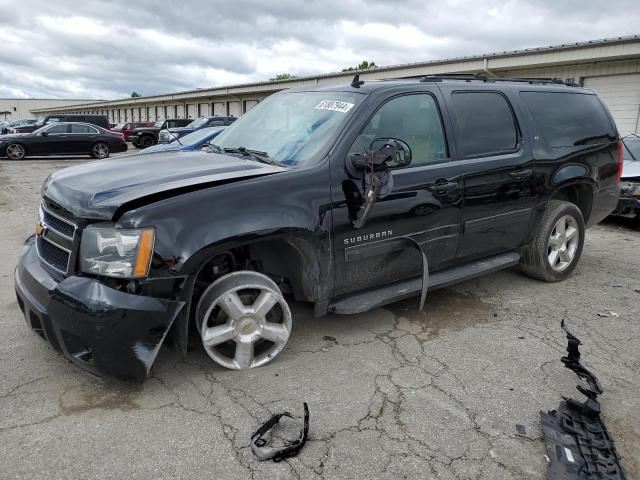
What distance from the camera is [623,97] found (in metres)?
14.8

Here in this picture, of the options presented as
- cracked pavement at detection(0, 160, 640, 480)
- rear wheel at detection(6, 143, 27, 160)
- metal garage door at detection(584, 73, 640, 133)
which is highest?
metal garage door at detection(584, 73, 640, 133)

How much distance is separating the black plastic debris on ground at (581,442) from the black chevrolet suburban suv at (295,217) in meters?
1.27

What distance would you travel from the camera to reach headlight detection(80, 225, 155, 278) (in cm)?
259

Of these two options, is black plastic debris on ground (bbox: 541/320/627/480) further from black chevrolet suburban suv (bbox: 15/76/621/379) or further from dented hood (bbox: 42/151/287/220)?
dented hood (bbox: 42/151/287/220)

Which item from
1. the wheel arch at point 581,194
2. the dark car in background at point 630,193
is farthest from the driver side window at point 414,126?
the dark car in background at point 630,193

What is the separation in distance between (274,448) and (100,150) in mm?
20487

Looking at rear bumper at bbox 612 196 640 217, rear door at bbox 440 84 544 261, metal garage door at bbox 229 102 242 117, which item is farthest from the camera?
metal garage door at bbox 229 102 242 117

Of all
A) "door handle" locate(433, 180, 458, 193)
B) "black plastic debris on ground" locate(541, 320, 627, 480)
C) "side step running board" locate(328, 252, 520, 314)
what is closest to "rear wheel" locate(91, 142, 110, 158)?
"side step running board" locate(328, 252, 520, 314)

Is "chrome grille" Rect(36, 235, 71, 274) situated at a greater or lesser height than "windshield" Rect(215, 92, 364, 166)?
lesser

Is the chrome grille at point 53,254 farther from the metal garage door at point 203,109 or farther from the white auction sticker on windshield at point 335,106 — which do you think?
the metal garage door at point 203,109

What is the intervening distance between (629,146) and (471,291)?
599 cm

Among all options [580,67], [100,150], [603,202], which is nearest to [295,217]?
[603,202]

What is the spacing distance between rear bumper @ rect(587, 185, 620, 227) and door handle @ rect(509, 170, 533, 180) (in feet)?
4.01

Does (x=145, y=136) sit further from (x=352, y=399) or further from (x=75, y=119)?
(x=352, y=399)
